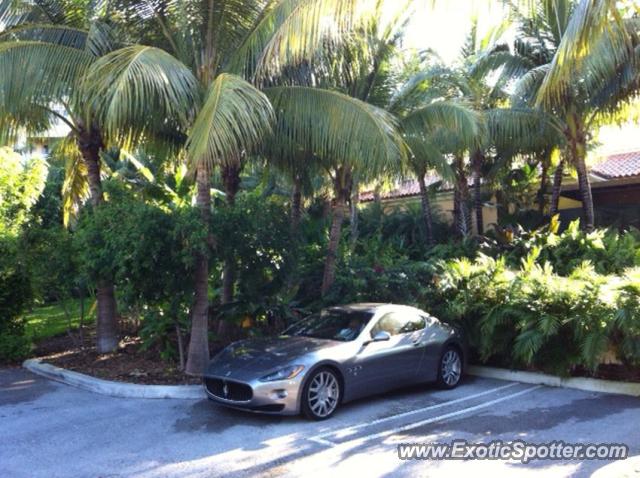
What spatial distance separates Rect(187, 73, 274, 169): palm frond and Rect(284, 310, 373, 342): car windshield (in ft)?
8.97

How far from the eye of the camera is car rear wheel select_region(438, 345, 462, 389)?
360 inches

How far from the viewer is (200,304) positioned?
10055 millimetres

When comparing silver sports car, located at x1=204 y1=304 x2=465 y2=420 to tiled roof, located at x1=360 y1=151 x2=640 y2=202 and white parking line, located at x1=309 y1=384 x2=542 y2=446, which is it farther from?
tiled roof, located at x1=360 y1=151 x2=640 y2=202

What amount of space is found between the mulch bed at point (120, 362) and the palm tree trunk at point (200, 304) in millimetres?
292

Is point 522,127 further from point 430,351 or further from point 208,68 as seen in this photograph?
point 208,68

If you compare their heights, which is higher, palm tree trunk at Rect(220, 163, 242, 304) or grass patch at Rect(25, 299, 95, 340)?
palm tree trunk at Rect(220, 163, 242, 304)

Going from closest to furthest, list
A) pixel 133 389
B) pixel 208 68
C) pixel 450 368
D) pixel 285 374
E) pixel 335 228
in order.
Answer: pixel 285 374
pixel 133 389
pixel 450 368
pixel 208 68
pixel 335 228

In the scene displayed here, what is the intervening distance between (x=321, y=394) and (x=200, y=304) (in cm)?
328

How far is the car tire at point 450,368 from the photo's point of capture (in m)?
9.12

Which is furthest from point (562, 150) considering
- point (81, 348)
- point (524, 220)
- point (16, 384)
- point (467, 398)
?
point (16, 384)

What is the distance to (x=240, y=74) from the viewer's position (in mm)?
9898

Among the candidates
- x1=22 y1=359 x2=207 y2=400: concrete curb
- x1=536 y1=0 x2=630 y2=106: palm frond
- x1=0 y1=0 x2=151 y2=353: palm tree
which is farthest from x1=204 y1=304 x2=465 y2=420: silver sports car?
x1=536 y1=0 x2=630 y2=106: palm frond

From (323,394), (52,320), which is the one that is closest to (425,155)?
(323,394)

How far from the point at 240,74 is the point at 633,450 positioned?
24.6 feet
